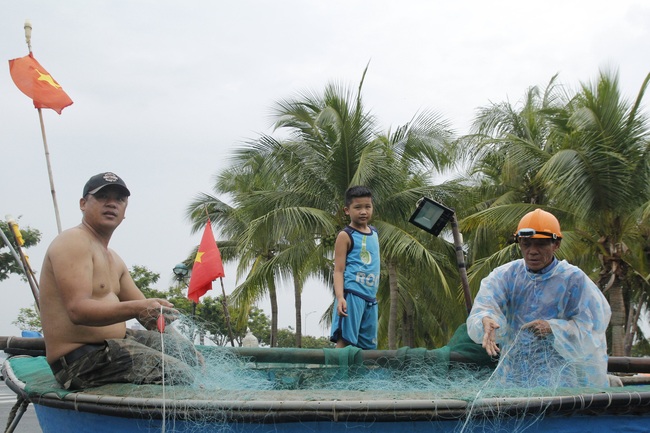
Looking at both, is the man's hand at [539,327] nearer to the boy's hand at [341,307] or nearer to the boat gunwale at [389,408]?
the boat gunwale at [389,408]

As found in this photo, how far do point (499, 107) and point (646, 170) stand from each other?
722cm

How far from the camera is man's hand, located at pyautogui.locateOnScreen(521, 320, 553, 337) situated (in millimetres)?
3145

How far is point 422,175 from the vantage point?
18281mm

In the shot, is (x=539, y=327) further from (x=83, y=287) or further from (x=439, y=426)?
(x=83, y=287)

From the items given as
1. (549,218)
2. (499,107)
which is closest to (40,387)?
(549,218)

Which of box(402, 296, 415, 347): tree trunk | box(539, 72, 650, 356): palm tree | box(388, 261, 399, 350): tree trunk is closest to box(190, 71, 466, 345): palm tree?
box(388, 261, 399, 350): tree trunk

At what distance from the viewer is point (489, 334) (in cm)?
311

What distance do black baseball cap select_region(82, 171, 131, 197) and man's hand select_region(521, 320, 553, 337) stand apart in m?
1.90

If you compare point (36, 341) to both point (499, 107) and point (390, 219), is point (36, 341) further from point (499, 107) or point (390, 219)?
point (499, 107)

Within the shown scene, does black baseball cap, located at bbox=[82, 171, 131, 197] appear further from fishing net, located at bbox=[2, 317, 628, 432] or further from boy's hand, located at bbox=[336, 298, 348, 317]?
boy's hand, located at bbox=[336, 298, 348, 317]

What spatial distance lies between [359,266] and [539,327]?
6.13 ft

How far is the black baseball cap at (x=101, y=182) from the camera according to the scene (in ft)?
10.2

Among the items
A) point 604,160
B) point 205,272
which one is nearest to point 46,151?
point 205,272

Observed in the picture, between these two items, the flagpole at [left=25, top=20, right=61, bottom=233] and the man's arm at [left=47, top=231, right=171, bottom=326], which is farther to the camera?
the flagpole at [left=25, top=20, right=61, bottom=233]
